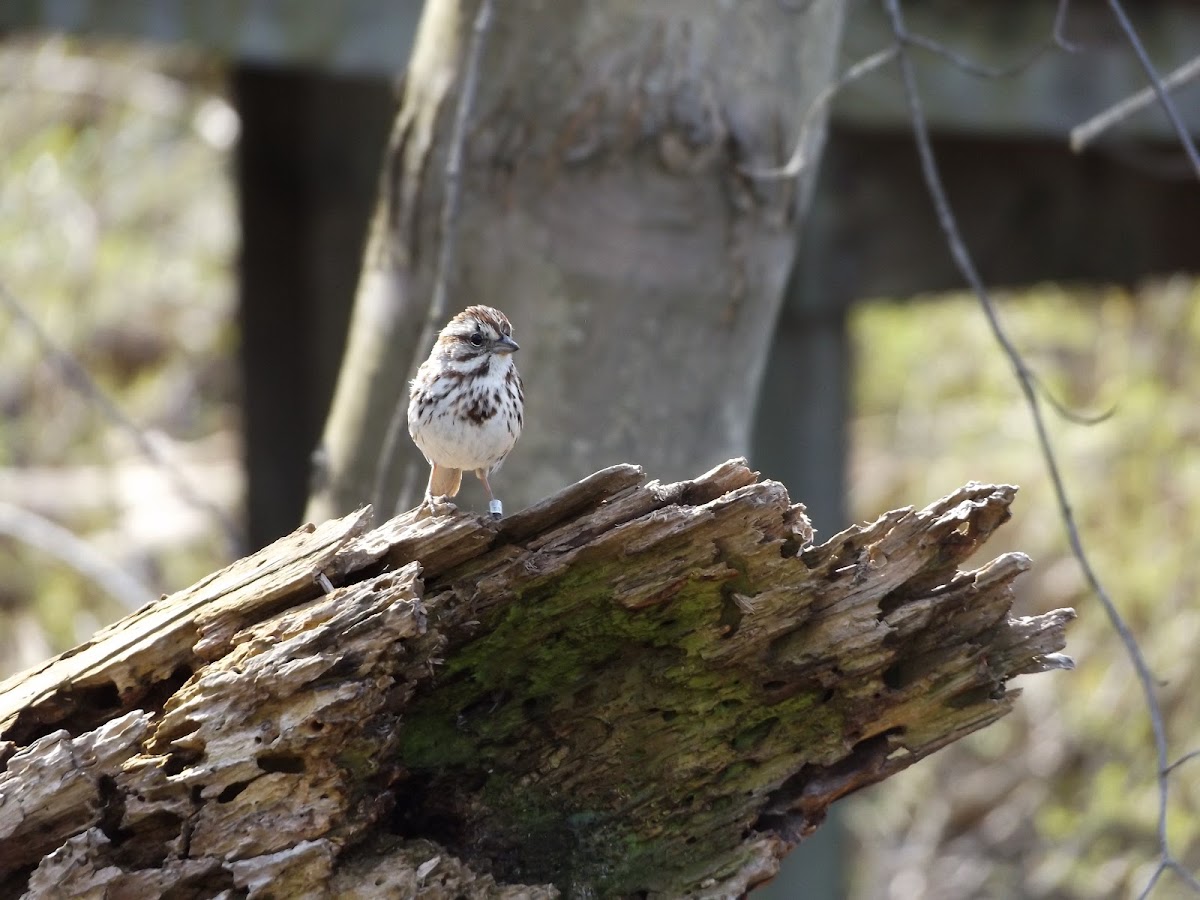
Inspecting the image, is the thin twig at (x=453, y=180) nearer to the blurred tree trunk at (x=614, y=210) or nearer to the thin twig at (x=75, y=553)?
the blurred tree trunk at (x=614, y=210)

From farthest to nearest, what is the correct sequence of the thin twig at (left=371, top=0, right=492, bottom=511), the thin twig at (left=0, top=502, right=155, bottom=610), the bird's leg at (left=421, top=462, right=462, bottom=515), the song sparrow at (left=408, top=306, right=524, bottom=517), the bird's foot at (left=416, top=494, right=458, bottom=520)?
the thin twig at (left=0, top=502, right=155, bottom=610), the bird's leg at (left=421, top=462, right=462, bottom=515), the song sparrow at (left=408, top=306, right=524, bottom=517), the thin twig at (left=371, top=0, right=492, bottom=511), the bird's foot at (left=416, top=494, right=458, bottom=520)

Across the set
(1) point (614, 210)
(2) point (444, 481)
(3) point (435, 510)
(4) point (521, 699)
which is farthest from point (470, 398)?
(4) point (521, 699)

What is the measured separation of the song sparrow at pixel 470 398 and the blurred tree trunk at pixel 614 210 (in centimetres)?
5

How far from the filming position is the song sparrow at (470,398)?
3.23 m

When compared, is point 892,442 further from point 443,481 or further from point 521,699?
point 521,699

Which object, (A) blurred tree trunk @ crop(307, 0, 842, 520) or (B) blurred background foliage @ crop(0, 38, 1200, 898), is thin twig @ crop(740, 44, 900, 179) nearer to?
(A) blurred tree trunk @ crop(307, 0, 842, 520)

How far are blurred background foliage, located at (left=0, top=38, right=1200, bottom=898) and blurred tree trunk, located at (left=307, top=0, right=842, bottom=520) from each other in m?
4.79

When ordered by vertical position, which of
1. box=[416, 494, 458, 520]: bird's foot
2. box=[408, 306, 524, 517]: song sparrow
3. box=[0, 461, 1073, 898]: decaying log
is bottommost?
box=[0, 461, 1073, 898]: decaying log

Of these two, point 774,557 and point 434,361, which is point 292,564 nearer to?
point 774,557

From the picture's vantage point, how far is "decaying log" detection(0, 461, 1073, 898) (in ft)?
7.29

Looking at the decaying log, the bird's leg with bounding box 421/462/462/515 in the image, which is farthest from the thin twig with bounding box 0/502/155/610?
the decaying log

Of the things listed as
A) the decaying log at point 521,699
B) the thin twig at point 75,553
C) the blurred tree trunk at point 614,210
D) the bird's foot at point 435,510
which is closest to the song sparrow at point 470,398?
the blurred tree trunk at point 614,210

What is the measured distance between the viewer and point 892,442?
9516 millimetres

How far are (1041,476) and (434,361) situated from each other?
5873 mm
